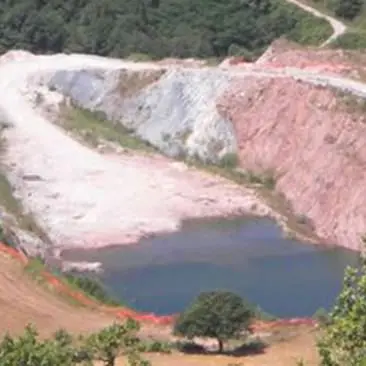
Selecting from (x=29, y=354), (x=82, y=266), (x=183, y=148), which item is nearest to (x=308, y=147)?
(x=183, y=148)

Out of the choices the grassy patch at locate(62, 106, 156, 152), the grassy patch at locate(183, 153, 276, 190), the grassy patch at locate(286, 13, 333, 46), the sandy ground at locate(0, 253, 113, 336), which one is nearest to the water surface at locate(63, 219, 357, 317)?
the grassy patch at locate(183, 153, 276, 190)

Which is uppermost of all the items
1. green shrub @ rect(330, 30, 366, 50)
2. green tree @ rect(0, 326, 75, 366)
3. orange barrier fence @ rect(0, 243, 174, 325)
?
green shrub @ rect(330, 30, 366, 50)

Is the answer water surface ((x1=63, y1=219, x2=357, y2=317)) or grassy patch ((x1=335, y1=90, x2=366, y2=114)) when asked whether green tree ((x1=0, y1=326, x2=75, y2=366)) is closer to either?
water surface ((x1=63, y1=219, x2=357, y2=317))

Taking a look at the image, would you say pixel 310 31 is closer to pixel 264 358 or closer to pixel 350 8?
pixel 350 8

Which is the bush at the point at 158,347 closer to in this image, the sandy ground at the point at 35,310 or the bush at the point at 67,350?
the sandy ground at the point at 35,310

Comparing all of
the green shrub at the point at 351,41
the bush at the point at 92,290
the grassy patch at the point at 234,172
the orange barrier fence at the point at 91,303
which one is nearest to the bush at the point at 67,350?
the orange barrier fence at the point at 91,303

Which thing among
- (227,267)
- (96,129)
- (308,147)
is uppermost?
(96,129)

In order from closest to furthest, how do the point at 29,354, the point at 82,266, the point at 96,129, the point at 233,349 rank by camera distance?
the point at 29,354, the point at 233,349, the point at 82,266, the point at 96,129
